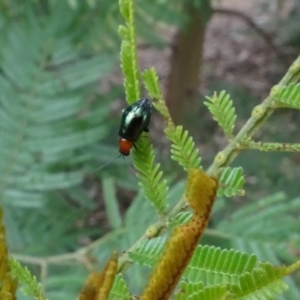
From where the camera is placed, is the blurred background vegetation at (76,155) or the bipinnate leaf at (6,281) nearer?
the bipinnate leaf at (6,281)

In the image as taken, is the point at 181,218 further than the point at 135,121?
No

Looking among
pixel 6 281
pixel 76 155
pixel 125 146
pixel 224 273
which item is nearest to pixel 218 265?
pixel 224 273

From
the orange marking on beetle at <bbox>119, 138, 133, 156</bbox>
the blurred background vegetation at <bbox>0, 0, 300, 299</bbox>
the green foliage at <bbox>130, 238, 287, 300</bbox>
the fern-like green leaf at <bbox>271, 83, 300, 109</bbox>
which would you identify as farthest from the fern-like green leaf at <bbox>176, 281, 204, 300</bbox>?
the blurred background vegetation at <bbox>0, 0, 300, 299</bbox>

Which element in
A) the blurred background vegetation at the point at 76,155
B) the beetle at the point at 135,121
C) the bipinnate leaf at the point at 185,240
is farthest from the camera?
the blurred background vegetation at the point at 76,155

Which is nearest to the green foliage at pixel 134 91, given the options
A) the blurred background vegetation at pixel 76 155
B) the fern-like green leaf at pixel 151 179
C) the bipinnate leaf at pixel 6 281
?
the fern-like green leaf at pixel 151 179

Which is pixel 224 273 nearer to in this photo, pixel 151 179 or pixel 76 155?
pixel 151 179

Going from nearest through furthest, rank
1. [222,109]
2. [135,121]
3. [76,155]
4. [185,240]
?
1. [185,240]
2. [222,109]
3. [135,121]
4. [76,155]

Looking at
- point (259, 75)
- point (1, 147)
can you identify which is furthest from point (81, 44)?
point (259, 75)

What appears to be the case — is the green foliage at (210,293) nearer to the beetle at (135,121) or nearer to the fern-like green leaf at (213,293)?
the fern-like green leaf at (213,293)
